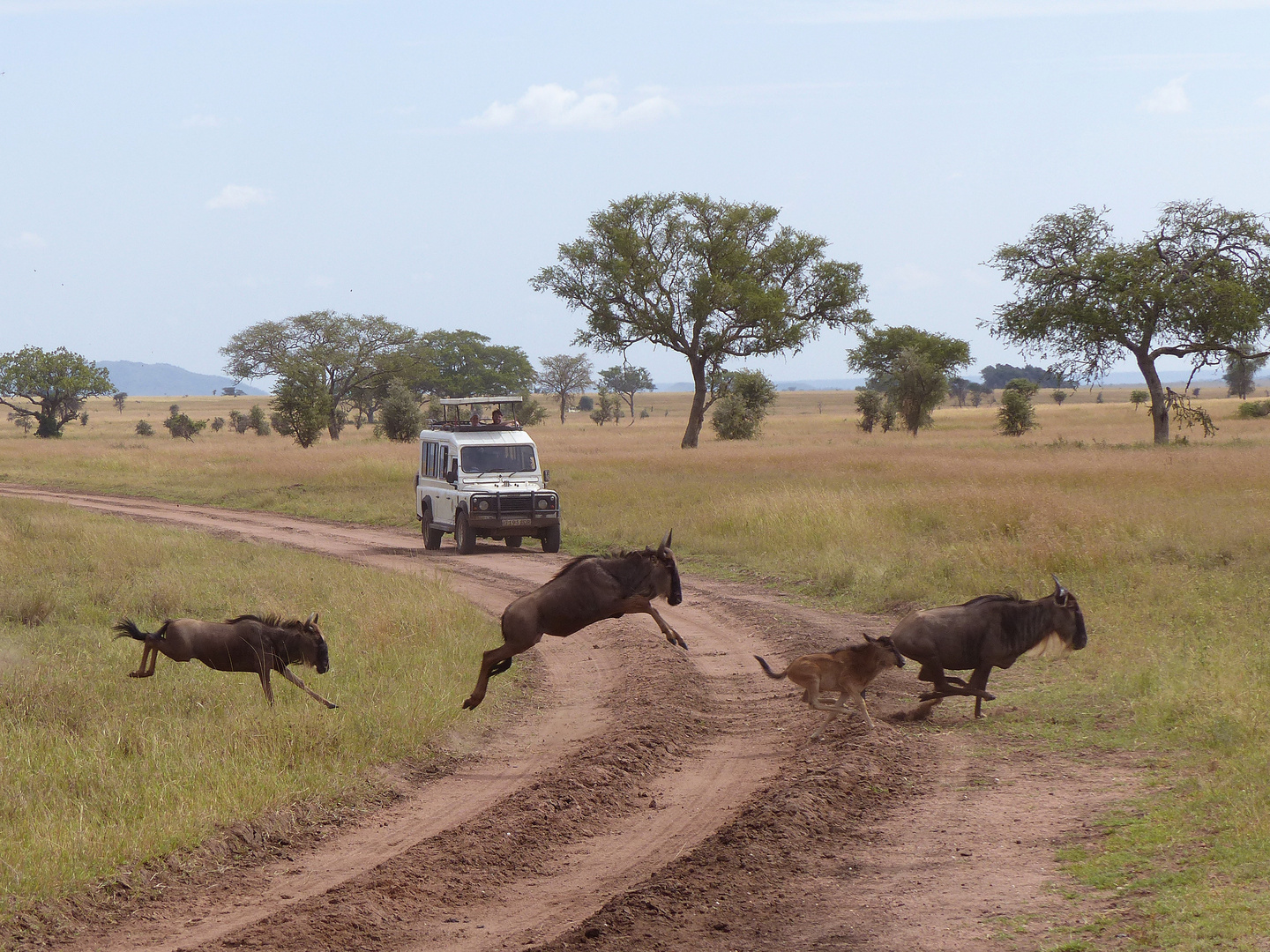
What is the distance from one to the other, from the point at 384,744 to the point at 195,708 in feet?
6.48

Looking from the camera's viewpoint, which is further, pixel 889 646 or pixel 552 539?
pixel 552 539

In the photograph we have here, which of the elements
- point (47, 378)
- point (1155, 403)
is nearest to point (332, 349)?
point (47, 378)

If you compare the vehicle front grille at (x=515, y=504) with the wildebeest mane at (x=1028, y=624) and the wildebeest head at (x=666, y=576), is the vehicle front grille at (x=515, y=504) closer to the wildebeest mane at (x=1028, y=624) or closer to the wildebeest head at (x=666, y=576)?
the wildebeest mane at (x=1028, y=624)

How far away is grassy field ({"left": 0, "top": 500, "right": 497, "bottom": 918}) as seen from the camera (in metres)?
6.45

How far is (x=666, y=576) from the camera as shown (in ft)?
23.6

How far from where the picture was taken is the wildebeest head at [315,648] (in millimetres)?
8844

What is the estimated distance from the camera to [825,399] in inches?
6796

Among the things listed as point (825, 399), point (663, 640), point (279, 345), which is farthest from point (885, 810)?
point (825, 399)

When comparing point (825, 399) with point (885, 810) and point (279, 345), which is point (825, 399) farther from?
point (885, 810)

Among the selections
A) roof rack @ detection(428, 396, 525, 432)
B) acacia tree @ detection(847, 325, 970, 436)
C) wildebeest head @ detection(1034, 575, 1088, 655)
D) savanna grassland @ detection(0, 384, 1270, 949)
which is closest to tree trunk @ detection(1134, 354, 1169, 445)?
savanna grassland @ detection(0, 384, 1270, 949)

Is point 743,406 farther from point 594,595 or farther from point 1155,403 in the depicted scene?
point 594,595

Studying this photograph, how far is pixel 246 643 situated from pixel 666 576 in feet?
12.6

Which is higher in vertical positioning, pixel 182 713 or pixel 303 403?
pixel 303 403

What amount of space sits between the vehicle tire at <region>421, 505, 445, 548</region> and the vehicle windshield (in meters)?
1.58
